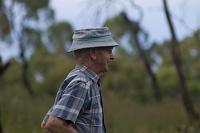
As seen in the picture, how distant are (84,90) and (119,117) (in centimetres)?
1352

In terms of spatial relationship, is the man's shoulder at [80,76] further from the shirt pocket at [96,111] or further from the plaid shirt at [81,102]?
the shirt pocket at [96,111]

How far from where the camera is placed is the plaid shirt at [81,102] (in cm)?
451

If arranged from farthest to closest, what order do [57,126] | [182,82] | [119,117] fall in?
[182,82] → [119,117] → [57,126]

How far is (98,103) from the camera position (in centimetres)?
467

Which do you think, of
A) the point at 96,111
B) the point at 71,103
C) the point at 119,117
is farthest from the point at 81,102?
the point at 119,117

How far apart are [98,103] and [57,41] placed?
2545 inches

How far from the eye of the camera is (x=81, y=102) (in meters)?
4.53

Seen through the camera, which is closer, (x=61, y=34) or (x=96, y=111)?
(x=96, y=111)

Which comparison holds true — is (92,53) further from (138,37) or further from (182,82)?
(138,37)

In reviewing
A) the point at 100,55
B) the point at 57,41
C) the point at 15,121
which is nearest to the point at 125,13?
the point at 15,121

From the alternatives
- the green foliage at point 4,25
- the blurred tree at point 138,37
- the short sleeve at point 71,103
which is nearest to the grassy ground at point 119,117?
the blurred tree at point 138,37

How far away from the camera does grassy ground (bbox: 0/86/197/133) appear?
46.5 ft

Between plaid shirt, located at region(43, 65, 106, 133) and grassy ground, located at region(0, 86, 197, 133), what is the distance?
23.2ft

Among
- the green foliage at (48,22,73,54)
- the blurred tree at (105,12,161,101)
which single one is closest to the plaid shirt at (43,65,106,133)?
the blurred tree at (105,12,161,101)
